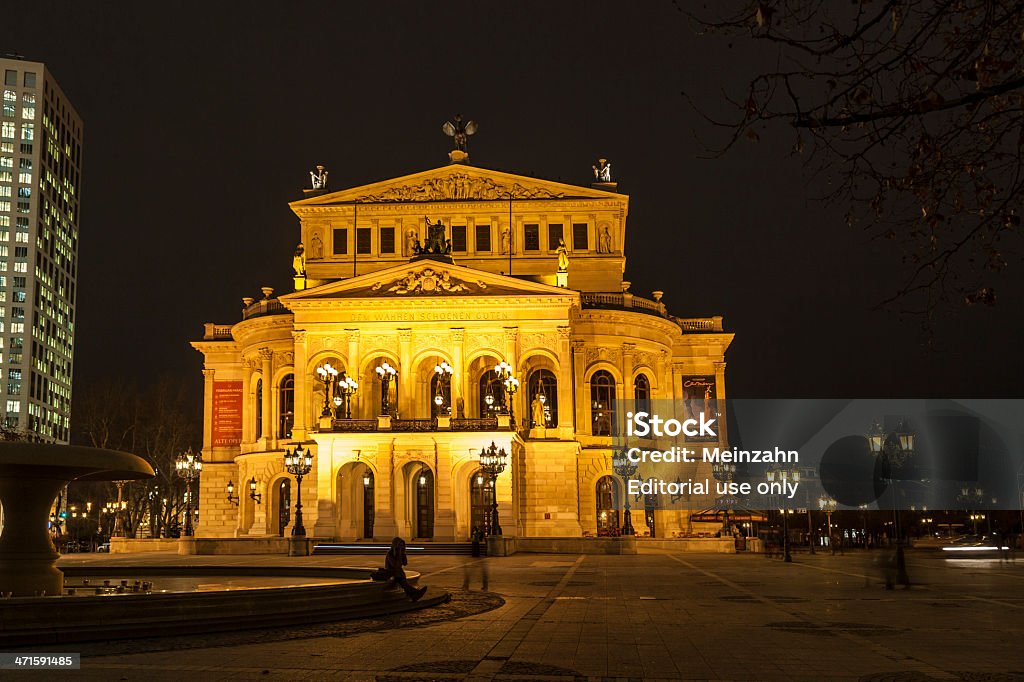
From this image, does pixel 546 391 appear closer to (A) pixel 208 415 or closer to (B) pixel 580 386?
(B) pixel 580 386

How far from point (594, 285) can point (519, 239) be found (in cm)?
564

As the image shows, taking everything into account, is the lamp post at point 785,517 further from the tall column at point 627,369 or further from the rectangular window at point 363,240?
the rectangular window at point 363,240

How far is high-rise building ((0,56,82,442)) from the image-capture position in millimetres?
133625

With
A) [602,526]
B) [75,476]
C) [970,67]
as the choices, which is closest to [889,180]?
[970,67]

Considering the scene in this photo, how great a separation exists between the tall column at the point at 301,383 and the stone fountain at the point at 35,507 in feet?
140

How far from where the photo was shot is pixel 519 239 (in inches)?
2677

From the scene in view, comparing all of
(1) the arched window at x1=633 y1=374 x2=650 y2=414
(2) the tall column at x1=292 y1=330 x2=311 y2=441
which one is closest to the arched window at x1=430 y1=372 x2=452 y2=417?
(2) the tall column at x1=292 y1=330 x2=311 y2=441

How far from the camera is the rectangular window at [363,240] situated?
68.6m

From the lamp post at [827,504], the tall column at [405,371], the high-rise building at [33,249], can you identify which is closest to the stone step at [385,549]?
the tall column at [405,371]

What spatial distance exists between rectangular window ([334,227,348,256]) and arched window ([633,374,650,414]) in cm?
1984

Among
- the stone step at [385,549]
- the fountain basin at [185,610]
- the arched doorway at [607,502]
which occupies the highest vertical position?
the arched doorway at [607,502]

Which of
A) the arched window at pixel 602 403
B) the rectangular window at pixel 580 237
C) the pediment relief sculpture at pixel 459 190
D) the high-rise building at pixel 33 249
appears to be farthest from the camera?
the high-rise building at pixel 33 249

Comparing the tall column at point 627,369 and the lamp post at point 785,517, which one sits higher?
the tall column at point 627,369

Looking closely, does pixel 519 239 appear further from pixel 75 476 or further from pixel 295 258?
pixel 75 476
